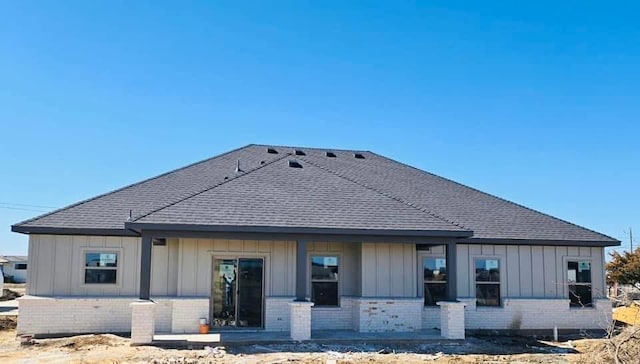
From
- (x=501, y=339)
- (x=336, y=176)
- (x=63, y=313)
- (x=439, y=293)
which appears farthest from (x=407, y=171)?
(x=63, y=313)

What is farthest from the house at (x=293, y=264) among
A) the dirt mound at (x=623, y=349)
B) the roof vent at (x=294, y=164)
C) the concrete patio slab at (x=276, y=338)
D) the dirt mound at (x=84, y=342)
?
the dirt mound at (x=623, y=349)

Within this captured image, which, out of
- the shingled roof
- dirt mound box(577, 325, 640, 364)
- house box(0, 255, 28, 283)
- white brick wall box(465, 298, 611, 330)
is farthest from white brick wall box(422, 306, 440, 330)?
house box(0, 255, 28, 283)

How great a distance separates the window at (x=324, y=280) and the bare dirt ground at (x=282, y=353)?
278 centimetres

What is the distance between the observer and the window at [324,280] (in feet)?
54.8

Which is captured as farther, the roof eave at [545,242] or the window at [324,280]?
the roof eave at [545,242]

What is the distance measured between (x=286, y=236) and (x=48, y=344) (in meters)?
6.09

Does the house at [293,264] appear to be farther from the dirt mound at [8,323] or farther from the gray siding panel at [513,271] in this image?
the dirt mound at [8,323]

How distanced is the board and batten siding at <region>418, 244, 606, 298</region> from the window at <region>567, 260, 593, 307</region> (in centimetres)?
17

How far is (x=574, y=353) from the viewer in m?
14.0

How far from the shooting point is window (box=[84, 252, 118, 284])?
53.4 feet

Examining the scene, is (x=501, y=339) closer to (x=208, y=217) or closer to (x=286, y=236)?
(x=286, y=236)

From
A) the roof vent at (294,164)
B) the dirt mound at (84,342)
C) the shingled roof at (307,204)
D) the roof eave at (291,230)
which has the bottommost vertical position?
the dirt mound at (84,342)

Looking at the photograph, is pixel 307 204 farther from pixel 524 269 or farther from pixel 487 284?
pixel 524 269

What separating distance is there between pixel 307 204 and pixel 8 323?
1061 centimetres
